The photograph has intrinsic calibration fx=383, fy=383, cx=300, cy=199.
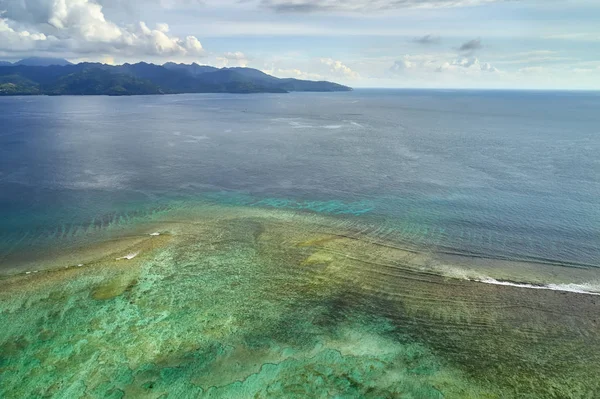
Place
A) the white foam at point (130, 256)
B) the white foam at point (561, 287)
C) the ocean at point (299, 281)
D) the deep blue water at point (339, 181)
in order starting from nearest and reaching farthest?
the ocean at point (299, 281) < the white foam at point (561, 287) < the white foam at point (130, 256) < the deep blue water at point (339, 181)

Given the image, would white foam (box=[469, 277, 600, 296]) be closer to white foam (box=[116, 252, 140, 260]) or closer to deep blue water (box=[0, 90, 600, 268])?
deep blue water (box=[0, 90, 600, 268])

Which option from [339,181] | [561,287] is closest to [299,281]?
[561,287]

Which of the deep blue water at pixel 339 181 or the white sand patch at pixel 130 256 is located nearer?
the white sand patch at pixel 130 256

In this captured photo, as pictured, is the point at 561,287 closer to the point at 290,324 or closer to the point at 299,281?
the point at 299,281

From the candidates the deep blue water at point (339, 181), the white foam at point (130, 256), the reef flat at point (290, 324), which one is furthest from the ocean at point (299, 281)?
the deep blue water at point (339, 181)

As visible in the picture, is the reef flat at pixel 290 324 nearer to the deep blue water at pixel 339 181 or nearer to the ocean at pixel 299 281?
the ocean at pixel 299 281

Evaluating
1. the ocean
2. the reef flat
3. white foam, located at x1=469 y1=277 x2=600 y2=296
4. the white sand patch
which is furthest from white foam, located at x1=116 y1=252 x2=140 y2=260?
white foam, located at x1=469 y1=277 x2=600 y2=296

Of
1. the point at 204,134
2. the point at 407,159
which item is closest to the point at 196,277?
the point at 407,159

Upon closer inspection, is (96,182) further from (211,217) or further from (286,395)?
(286,395)
